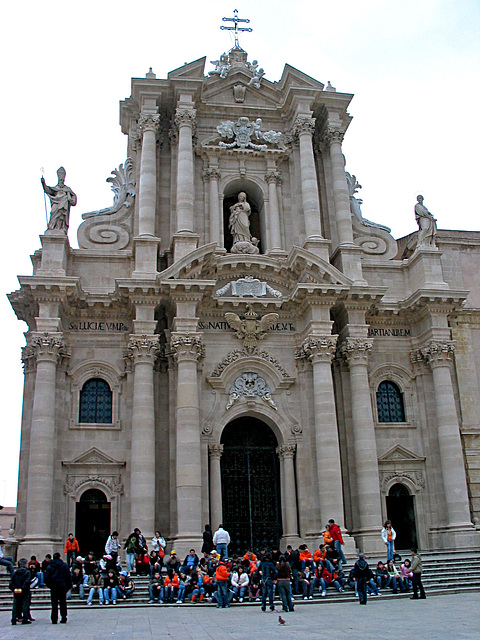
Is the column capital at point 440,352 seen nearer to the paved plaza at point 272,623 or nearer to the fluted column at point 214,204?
the fluted column at point 214,204

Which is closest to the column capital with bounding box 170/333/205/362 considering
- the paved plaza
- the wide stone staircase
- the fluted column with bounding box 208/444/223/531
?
the fluted column with bounding box 208/444/223/531

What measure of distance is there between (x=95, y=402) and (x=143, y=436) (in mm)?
3071

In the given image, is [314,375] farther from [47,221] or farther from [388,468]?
[47,221]

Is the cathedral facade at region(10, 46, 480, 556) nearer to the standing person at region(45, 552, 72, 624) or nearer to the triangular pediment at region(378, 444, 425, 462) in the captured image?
the triangular pediment at region(378, 444, 425, 462)

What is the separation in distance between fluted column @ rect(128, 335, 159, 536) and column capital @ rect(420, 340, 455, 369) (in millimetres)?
10904

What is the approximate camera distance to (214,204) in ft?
99.8

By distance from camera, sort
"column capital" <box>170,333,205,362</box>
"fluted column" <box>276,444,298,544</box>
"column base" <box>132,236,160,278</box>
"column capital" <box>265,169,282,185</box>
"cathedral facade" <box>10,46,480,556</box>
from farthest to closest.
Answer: "column capital" <box>265,169,282,185</box>
"column base" <box>132,236,160,278</box>
"fluted column" <box>276,444,298,544</box>
"column capital" <box>170,333,205,362</box>
"cathedral facade" <box>10,46,480,556</box>

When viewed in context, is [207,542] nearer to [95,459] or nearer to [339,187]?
[95,459]

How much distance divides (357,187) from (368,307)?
723cm

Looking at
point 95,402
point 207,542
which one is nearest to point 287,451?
point 207,542

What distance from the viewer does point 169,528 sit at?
2561cm

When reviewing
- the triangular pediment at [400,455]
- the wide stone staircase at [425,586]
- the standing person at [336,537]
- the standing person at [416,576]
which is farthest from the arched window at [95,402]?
the standing person at [416,576]

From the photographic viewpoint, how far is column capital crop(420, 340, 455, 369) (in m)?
28.0

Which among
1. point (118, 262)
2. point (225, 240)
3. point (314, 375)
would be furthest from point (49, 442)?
point (225, 240)
